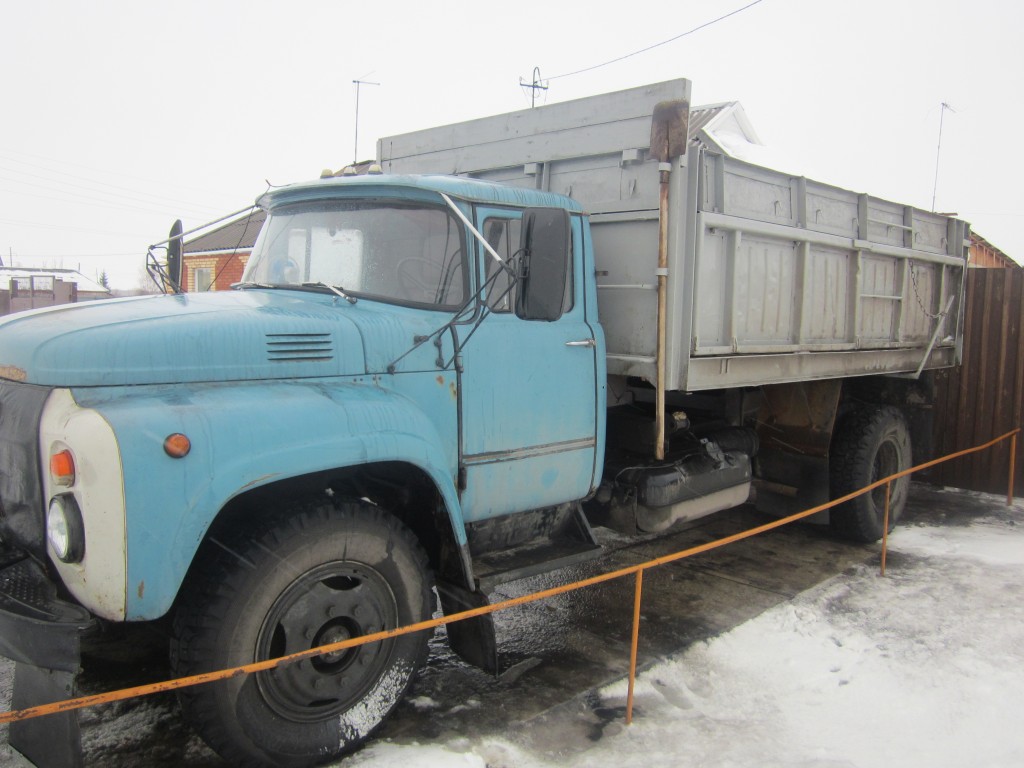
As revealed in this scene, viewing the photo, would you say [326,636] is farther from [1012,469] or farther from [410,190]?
[1012,469]

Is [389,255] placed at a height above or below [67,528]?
above

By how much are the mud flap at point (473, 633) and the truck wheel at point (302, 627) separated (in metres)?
0.25

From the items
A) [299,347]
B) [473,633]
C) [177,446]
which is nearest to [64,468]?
[177,446]

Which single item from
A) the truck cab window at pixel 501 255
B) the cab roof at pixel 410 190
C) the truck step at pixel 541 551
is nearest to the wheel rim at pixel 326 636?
the truck step at pixel 541 551

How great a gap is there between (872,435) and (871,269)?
1364 millimetres

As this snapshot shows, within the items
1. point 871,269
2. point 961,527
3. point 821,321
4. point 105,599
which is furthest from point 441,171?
point 961,527

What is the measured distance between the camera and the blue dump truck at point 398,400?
2.66m

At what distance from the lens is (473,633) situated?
3.68m

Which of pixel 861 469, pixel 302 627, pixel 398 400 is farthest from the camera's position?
pixel 861 469

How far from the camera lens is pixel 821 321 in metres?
5.76

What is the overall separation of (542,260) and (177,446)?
1.70 m

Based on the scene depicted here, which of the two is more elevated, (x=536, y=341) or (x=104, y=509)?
(x=536, y=341)

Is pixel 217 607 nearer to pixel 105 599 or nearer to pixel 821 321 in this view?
pixel 105 599

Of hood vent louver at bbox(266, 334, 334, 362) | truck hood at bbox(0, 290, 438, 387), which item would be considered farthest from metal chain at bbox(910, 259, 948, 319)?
hood vent louver at bbox(266, 334, 334, 362)
